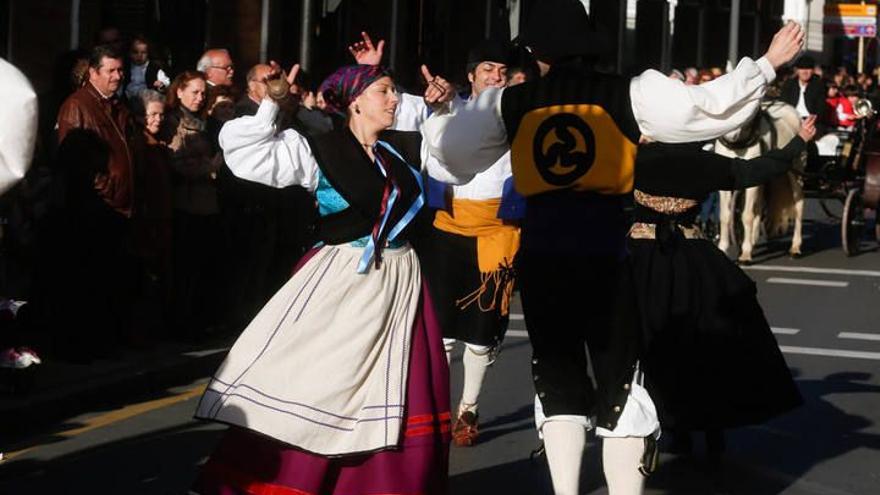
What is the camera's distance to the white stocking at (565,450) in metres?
6.64

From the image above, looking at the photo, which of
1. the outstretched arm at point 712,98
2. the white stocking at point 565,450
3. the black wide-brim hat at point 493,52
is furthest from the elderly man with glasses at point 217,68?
the outstretched arm at point 712,98

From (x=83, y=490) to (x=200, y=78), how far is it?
170 inches

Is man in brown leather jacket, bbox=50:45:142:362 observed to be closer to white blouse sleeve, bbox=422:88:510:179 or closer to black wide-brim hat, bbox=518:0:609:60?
white blouse sleeve, bbox=422:88:510:179

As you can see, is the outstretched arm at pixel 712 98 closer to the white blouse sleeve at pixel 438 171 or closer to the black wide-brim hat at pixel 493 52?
the white blouse sleeve at pixel 438 171

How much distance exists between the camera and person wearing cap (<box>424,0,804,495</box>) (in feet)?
20.6

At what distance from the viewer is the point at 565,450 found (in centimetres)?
666

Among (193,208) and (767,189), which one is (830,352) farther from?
(767,189)

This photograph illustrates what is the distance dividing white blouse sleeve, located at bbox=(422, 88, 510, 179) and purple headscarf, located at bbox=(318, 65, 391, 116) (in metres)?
0.44

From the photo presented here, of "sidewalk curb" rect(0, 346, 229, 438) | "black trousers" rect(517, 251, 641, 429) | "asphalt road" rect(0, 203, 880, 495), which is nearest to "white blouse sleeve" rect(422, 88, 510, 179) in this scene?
"black trousers" rect(517, 251, 641, 429)

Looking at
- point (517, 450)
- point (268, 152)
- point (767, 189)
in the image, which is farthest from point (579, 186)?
point (767, 189)

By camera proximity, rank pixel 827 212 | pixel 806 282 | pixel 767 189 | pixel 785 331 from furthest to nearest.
Answer: pixel 827 212 → pixel 767 189 → pixel 806 282 → pixel 785 331

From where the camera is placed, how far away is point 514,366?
1156 cm

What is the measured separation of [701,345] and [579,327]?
1891mm

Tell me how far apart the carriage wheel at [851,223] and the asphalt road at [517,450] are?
7.29 metres
